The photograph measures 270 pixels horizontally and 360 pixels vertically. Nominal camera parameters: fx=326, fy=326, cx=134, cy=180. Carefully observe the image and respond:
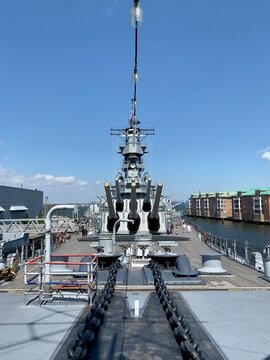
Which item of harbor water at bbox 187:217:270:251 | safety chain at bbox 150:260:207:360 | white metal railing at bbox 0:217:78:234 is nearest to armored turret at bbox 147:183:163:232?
safety chain at bbox 150:260:207:360

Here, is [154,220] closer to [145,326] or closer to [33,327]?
[145,326]

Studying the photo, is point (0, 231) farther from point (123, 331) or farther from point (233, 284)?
point (123, 331)

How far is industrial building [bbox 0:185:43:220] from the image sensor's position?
109 ft

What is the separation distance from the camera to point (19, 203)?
120ft

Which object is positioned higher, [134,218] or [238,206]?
[238,206]

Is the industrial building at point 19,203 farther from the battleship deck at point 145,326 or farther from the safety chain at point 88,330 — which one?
the safety chain at point 88,330

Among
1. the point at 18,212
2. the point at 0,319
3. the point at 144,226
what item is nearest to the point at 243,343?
the point at 0,319

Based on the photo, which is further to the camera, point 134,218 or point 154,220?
point 154,220

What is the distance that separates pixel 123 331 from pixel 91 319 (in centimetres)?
39

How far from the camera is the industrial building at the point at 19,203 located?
33.2 m

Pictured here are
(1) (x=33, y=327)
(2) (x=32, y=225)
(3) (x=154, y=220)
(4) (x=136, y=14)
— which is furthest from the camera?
(2) (x=32, y=225)

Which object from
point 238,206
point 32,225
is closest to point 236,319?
point 32,225

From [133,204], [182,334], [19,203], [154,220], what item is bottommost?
[182,334]

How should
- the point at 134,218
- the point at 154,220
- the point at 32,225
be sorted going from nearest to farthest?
the point at 134,218, the point at 154,220, the point at 32,225
